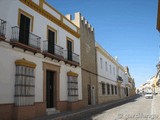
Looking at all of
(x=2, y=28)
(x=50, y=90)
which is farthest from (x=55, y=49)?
(x=2, y=28)

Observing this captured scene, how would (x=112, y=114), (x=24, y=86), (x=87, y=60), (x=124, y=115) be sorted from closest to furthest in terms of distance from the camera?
(x=24, y=86)
(x=124, y=115)
(x=112, y=114)
(x=87, y=60)

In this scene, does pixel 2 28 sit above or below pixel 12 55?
above

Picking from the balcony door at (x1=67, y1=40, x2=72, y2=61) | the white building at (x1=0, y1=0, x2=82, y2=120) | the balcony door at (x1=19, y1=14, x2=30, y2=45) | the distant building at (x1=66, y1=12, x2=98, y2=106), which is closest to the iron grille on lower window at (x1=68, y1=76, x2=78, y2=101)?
the white building at (x1=0, y1=0, x2=82, y2=120)

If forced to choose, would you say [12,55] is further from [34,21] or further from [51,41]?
[51,41]

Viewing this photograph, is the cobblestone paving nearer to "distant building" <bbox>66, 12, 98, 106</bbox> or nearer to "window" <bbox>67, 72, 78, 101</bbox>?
"window" <bbox>67, 72, 78, 101</bbox>

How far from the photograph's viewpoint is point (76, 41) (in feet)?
62.8

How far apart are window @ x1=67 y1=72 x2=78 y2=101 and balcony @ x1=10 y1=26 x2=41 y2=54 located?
186 inches

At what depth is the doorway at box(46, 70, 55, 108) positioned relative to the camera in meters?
14.2

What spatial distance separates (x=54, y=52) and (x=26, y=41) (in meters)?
3.12

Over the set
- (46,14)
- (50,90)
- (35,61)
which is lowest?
(50,90)

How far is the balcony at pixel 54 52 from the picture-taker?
13428 millimetres

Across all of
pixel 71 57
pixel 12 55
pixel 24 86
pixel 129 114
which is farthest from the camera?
pixel 71 57

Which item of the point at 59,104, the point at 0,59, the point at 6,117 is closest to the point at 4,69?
the point at 0,59

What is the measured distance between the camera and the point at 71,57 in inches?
677
